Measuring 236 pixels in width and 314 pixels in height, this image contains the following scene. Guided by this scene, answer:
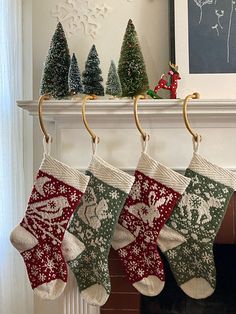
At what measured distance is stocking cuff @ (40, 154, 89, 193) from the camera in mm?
1410

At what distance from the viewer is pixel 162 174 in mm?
1416

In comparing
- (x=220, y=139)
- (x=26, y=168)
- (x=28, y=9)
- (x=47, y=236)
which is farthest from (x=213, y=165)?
(x=28, y=9)

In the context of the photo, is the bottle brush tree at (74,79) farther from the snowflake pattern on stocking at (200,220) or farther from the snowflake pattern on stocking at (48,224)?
the snowflake pattern on stocking at (200,220)

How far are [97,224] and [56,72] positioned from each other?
52cm

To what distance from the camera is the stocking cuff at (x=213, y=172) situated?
1.42 m

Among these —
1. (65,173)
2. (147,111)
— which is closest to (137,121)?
(147,111)

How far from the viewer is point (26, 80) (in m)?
1.74

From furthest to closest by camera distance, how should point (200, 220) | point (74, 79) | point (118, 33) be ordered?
point (118, 33), point (74, 79), point (200, 220)

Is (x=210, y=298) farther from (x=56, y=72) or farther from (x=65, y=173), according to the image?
(x=56, y=72)

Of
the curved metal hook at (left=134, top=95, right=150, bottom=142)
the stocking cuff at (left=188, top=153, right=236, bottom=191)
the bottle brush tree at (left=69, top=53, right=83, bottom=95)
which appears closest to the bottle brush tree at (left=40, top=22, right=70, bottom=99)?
the bottle brush tree at (left=69, top=53, right=83, bottom=95)

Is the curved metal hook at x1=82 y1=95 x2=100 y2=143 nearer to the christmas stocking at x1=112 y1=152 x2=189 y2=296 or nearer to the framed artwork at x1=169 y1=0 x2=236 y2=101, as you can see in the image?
the christmas stocking at x1=112 y1=152 x2=189 y2=296

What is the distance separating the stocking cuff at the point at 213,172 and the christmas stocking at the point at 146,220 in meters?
0.07

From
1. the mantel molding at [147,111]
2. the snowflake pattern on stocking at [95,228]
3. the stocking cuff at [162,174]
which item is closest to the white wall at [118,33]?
the mantel molding at [147,111]

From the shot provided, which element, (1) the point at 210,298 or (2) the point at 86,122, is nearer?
(2) the point at 86,122
